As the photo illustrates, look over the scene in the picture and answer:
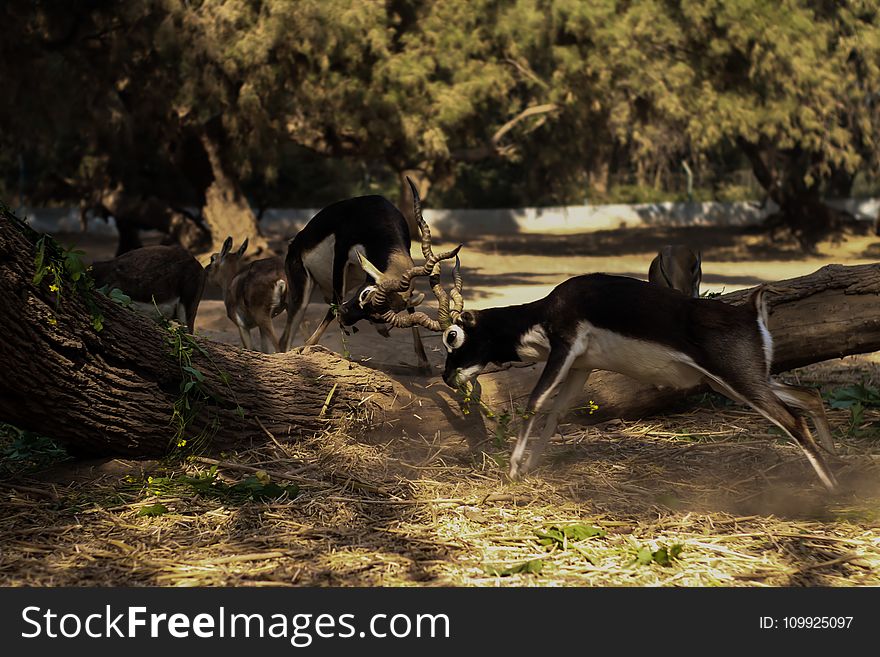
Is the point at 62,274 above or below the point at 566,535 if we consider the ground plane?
above

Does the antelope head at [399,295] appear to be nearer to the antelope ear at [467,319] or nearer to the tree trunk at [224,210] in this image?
the antelope ear at [467,319]

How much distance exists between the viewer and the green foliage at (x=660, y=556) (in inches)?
207

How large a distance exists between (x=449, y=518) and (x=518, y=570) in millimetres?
939

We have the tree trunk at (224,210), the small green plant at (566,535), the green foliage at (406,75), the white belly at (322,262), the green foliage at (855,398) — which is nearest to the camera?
the small green plant at (566,535)

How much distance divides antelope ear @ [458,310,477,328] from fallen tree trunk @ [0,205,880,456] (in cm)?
104

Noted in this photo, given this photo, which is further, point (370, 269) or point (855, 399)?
point (855, 399)

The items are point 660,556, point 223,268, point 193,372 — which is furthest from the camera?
point 223,268

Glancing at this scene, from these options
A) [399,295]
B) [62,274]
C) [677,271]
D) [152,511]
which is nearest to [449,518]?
[152,511]

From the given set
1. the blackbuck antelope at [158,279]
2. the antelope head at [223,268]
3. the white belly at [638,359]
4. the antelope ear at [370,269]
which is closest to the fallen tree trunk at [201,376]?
the antelope ear at [370,269]

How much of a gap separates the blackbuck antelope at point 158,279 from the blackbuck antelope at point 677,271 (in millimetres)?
4577

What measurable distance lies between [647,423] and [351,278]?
2.71 meters

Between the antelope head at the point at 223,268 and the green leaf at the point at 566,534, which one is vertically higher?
the antelope head at the point at 223,268

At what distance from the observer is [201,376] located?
22.3ft

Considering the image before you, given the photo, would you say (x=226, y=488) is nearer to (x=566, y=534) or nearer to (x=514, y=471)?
(x=514, y=471)
